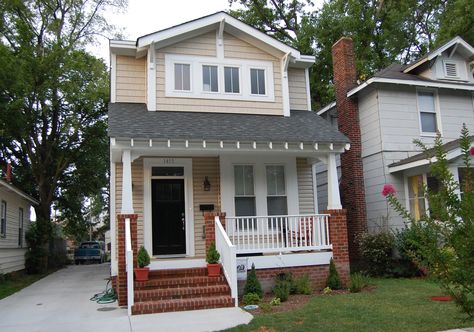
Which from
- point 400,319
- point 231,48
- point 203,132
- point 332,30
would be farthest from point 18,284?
point 332,30

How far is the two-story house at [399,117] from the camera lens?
1351cm

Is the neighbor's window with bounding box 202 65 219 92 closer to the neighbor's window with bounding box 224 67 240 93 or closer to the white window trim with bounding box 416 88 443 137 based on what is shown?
the neighbor's window with bounding box 224 67 240 93

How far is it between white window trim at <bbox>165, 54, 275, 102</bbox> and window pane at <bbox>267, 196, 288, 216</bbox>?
2.67m

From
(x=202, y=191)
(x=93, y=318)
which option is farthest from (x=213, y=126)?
(x=93, y=318)

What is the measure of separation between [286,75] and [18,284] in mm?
10607

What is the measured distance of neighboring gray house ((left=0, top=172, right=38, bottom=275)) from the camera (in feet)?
51.7

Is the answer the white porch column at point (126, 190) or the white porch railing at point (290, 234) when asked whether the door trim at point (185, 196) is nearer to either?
the white porch railing at point (290, 234)

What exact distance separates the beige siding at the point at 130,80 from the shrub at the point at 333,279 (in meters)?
6.23

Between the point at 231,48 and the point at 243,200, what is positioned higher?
the point at 231,48

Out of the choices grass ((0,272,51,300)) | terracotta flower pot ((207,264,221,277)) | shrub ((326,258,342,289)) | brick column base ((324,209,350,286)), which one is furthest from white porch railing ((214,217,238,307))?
grass ((0,272,51,300))

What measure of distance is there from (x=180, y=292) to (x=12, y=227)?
1166 centimetres

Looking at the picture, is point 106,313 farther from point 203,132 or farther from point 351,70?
point 351,70

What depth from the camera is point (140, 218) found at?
10.9 meters

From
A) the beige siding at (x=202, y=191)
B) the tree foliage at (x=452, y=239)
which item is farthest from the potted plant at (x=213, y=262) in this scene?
the tree foliage at (x=452, y=239)
